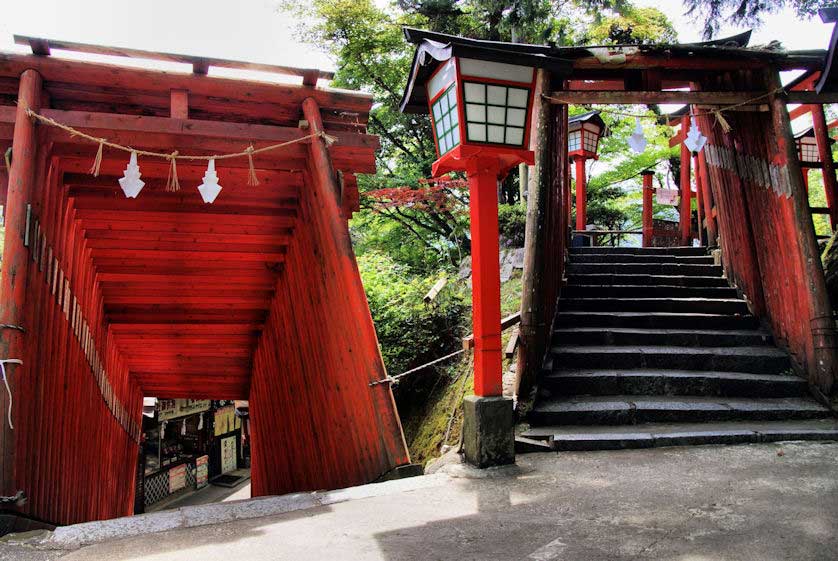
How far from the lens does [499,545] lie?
3004mm

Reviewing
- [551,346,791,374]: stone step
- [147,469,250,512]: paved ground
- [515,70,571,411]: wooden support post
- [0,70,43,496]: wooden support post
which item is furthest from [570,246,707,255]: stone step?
[147,469,250,512]: paved ground

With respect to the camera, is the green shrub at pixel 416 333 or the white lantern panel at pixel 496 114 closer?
the white lantern panel at pixel 496 114

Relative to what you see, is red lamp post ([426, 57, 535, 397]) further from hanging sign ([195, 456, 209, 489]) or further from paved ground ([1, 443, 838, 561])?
hanging sign ([195, 456, 209, 489])

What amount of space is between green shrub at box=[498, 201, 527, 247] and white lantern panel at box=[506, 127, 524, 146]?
21.6ft

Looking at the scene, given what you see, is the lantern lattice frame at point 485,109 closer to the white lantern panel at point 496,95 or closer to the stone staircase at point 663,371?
the white lantern panel at point 496,95

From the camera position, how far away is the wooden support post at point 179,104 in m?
5.32

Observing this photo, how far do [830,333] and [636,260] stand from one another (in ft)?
12.2

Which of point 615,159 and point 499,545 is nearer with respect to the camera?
point 499,545

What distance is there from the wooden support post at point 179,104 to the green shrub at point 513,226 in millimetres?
7110

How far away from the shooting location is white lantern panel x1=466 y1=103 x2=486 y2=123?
181 inches

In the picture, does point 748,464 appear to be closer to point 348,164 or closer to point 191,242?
point 348,164

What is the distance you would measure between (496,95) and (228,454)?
19.6 metres

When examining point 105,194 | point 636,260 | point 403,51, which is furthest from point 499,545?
point 403,51

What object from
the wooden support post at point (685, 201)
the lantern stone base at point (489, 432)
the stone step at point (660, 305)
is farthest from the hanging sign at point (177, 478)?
the wooden support post at point (685, 201)
